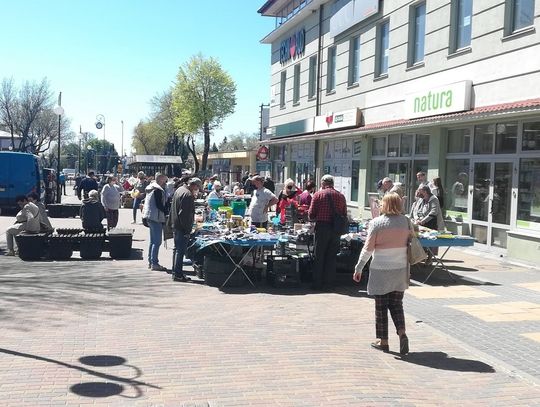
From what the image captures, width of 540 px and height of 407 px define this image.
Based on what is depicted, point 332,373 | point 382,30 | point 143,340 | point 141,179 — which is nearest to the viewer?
point 332,373

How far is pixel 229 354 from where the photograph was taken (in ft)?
19.2

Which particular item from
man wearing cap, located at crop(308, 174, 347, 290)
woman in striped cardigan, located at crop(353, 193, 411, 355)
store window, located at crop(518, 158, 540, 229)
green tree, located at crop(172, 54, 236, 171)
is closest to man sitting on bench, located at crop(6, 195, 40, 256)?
man wearing cap, located at crop(308, 174, 347, 290)

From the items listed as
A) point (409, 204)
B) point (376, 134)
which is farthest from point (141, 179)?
point (409, 204)

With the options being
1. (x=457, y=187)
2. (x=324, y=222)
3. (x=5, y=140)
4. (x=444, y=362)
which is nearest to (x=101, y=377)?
(x=444, y=362)

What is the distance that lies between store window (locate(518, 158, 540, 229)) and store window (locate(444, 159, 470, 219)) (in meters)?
1.90

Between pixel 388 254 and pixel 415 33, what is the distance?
12294 mm

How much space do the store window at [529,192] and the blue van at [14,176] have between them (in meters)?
18.4

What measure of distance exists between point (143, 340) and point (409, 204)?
1186 centimetres

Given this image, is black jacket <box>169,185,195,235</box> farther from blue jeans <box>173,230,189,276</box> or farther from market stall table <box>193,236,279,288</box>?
market stall table <box>193,236,279,288</box>

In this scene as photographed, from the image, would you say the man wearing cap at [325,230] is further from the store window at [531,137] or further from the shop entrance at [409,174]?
the shop entrance at [409,174]

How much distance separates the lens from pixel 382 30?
18781mm

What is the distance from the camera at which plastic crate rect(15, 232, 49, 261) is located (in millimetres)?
12320

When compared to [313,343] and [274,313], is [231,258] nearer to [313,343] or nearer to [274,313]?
[274,313]

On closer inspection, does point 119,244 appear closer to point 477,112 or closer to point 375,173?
point 477,112
